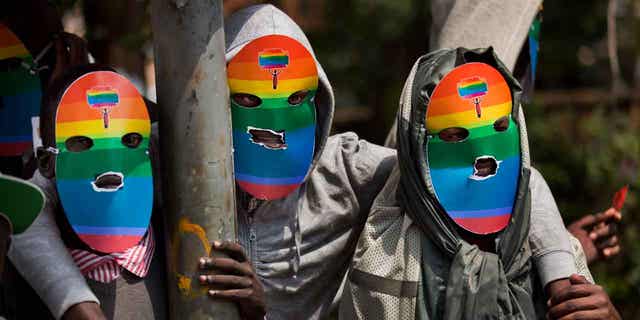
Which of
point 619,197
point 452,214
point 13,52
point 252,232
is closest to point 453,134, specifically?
point 452,214

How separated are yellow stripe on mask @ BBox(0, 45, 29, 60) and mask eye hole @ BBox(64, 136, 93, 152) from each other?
0.61m

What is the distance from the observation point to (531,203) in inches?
134

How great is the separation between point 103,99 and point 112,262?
18.8 inches

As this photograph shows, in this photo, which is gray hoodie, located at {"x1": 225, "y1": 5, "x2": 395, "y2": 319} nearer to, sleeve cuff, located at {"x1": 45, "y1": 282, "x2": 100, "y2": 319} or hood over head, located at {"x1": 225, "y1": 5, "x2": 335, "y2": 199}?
hood over head, located at {"x1": 225, "y1": 5, "x2": 335, "y2": 199}

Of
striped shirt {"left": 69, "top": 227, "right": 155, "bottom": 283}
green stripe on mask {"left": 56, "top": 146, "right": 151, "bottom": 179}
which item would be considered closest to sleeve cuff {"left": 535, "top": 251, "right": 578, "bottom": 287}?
striped shirt {"left": 69, "top": 227, "right": 155, "bottom": 283}

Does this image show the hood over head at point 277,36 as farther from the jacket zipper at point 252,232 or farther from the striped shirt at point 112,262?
the striped shirt at point 112,262

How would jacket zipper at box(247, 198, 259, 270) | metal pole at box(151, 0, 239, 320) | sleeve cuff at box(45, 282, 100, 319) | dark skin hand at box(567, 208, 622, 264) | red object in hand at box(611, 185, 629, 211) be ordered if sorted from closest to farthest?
metal pole at box(151, 0, 239, 320) → sleeve cuff at box(45, 282, 100, 319) → jacket zipper at box(247, 198, 259, 270) → red object in hand at box(611, 185, 629, 211) → dark skin hand at box(567, 208, 622, 264)

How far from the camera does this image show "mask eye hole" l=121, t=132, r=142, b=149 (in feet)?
9.64

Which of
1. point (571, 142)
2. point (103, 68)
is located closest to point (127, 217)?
point (103, 68)

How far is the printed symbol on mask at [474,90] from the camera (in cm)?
328

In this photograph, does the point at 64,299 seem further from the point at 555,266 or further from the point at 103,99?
the point at 555,266

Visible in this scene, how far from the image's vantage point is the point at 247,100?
3.22m

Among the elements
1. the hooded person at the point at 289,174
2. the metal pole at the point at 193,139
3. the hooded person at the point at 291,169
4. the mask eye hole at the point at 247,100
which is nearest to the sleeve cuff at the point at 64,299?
the hooded person at the point at 289,174

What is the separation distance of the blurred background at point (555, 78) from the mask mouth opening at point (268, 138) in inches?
110
